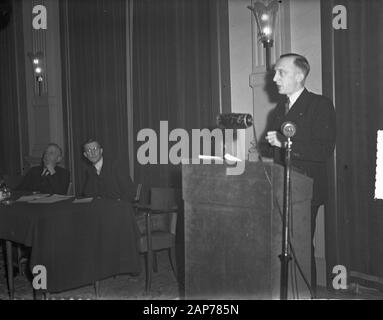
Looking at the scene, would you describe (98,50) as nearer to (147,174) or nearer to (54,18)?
(54,18)

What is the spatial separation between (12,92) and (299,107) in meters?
6.96

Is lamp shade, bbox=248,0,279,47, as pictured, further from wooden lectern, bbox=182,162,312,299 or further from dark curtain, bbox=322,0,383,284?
wooden lectern, bbox=182,162,312,299

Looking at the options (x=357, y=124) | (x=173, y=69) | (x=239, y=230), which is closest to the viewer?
(x=239, y=230)

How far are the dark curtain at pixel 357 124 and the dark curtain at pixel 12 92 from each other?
6.03m

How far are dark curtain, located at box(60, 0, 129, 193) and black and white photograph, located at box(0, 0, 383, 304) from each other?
0.03m

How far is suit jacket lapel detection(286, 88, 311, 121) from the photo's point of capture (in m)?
2.72

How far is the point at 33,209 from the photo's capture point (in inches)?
140

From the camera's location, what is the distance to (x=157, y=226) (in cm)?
445

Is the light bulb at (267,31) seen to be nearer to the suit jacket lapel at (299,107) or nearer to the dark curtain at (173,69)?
the dark curtain at (173,69)

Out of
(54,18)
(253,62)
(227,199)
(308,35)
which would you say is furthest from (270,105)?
(54,18)

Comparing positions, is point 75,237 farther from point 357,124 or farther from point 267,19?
point 267,19

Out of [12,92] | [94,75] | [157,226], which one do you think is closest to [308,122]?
[157,226]

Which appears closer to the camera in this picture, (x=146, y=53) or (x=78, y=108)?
(x=146, y=53)

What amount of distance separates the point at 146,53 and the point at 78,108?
1.74 metres
